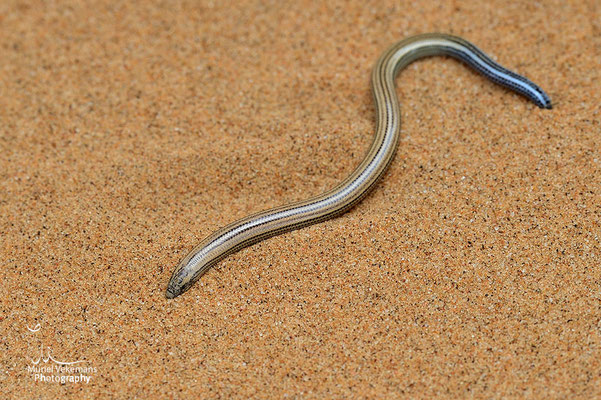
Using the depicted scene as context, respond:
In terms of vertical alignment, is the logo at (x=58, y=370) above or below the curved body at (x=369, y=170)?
below

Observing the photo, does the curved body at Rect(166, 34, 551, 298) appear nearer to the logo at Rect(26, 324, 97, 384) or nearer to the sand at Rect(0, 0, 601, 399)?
the sand at Rect(0, 0, 601, 399)

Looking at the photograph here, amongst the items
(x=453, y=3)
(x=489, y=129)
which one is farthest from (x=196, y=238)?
(x=453, y=3)

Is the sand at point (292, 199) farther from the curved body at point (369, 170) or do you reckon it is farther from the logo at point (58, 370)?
the curved body at point (369, 170)

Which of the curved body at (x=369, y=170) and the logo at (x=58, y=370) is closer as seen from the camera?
the logo at (x=58, y=370)

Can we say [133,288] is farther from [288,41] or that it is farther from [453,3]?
[453,3]

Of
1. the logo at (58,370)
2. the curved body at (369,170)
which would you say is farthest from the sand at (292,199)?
the curved body at (369,170)

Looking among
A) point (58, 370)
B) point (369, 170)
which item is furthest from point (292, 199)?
point (58, 370)

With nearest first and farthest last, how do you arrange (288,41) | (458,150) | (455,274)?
(455,274)
(458,150)
(288,41)

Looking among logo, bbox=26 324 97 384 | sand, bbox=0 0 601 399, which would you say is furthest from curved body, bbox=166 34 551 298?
logo, bbox=26 324 97 384
